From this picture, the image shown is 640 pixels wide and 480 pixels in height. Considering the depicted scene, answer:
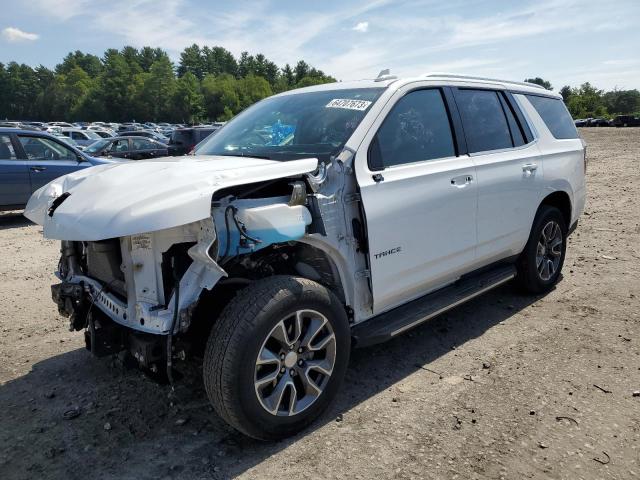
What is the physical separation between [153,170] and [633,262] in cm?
560

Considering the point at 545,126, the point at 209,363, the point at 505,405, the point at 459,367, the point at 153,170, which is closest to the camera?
the point at 209,363

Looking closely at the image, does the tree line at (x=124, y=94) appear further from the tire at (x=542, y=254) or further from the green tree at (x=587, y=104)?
the tire at (x=542, y=254)

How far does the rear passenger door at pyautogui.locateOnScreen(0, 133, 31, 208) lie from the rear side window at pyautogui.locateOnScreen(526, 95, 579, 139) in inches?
329

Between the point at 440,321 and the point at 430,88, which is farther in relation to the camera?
the point at 440,321

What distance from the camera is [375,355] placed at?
380 cm

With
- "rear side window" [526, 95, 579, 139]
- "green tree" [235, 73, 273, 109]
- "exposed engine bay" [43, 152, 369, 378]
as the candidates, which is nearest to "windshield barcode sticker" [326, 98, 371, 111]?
"exposed engine bay" [43, 152, 369, 378]

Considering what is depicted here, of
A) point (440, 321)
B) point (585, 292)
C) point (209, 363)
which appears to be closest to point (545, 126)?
point (585, 292)

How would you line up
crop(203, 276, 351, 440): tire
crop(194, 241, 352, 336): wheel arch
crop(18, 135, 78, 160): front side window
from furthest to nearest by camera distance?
crop(18, 135, 78, 160): front side window < crop(194, 241, 352, 336): wheel arch < crop(203, 276, 351, 440): tire

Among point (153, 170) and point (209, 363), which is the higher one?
point (153, 170)

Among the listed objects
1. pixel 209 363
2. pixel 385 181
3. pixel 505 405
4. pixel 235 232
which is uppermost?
pixel 385 181

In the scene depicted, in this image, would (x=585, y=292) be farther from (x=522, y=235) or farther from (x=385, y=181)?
(x=385, y=181)

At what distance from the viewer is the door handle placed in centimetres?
359

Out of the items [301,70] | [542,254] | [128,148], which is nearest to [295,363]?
[542,254]

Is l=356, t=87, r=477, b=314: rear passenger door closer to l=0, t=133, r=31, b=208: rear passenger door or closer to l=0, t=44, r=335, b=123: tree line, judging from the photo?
l=0, t=133, r=31, b=208: rear passenger door
